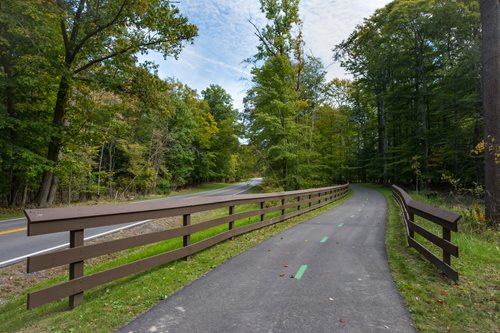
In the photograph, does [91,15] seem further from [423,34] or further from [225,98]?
[225,98]

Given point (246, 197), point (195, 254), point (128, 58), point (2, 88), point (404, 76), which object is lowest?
point (195, 254)

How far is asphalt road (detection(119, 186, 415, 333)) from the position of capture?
309cm

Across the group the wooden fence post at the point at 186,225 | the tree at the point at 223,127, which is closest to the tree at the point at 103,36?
the wooden fence post at the point at 186,225

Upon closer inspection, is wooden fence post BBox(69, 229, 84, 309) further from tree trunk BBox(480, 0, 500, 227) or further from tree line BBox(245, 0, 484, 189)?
tree line BBox(245, 0, 484, 189)

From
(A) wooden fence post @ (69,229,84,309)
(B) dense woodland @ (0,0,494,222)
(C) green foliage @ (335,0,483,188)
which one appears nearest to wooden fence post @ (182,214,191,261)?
(A) wooden fence post @ (69,229,84,309)

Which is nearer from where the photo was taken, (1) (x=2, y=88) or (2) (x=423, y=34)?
(1) (x=2, y=88)

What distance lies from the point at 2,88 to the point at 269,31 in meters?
16.6

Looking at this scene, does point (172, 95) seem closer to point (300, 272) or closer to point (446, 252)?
point (300, 272)

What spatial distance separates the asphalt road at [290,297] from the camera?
3092 mm

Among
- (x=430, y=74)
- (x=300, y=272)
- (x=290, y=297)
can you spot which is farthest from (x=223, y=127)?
(x=290, y=297)

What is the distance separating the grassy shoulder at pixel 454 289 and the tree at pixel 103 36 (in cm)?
1389

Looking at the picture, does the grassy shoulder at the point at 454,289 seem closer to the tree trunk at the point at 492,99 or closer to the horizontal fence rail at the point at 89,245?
the tree trunk at the point at 492,99

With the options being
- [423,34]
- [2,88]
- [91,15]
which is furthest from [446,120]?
[2,88]

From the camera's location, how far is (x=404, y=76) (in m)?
30.2
